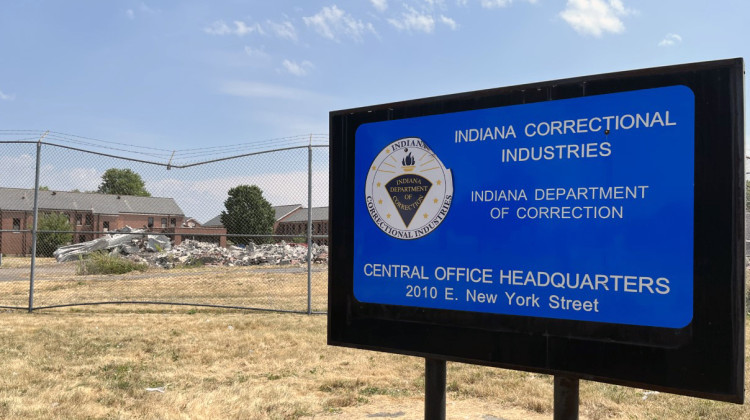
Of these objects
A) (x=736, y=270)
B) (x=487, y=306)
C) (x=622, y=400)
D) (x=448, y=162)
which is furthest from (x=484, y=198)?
(x=622, y=400)

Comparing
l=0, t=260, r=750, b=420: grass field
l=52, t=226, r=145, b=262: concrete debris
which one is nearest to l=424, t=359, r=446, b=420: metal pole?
l=0, t=260, r=750, b=420: grass field

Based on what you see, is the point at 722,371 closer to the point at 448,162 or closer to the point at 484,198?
the point at 484,198

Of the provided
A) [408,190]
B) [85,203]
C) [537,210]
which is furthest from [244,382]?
[85,203]

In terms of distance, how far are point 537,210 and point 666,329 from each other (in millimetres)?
869

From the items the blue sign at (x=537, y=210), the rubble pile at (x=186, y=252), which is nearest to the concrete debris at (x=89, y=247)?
the rubble pile at (x=186, y=252)

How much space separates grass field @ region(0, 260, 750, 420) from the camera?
5051mm

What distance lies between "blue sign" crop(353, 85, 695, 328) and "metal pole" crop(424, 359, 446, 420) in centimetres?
61

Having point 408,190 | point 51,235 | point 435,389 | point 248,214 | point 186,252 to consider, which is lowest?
point 435,389

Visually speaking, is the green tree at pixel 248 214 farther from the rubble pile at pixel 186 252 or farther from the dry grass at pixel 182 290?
the rubble pile at pixel 186 252

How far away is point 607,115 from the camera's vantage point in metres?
2.96

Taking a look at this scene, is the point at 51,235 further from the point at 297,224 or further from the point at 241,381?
the point at 241,381

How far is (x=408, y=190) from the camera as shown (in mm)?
3609

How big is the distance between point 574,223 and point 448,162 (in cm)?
84

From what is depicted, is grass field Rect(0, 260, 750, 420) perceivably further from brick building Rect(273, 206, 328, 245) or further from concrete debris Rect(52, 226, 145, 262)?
concrete debris Rect(52, 226, 145, 262)
